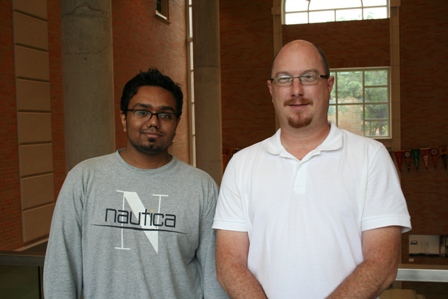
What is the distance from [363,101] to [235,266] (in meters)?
13.4

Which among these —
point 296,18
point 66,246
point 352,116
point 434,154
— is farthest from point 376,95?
point 66,246

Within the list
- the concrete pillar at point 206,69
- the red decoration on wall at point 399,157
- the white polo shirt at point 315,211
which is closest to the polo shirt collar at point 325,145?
the white polo shirt at point 315,211

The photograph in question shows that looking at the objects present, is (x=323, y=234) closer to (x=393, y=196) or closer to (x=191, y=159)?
(x=393, y=196)

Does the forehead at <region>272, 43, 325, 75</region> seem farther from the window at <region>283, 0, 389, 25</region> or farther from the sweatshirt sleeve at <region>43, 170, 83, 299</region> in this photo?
the window at <region>283, 0, 389, 25</region>

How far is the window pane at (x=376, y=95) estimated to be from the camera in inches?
567

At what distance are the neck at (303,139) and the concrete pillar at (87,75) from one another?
14.8 ft

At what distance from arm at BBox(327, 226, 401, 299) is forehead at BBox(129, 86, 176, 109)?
99 cm

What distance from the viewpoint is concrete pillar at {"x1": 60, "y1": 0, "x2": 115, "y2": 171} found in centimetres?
596

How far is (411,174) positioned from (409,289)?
12190 millimetres

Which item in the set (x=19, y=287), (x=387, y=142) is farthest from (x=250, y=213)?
(x=387, y=142)

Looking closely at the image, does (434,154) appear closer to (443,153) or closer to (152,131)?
(443,153)

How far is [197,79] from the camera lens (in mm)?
11562

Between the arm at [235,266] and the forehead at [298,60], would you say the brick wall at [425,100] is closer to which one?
the forehead at [298,60]

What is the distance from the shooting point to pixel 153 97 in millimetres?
2166
